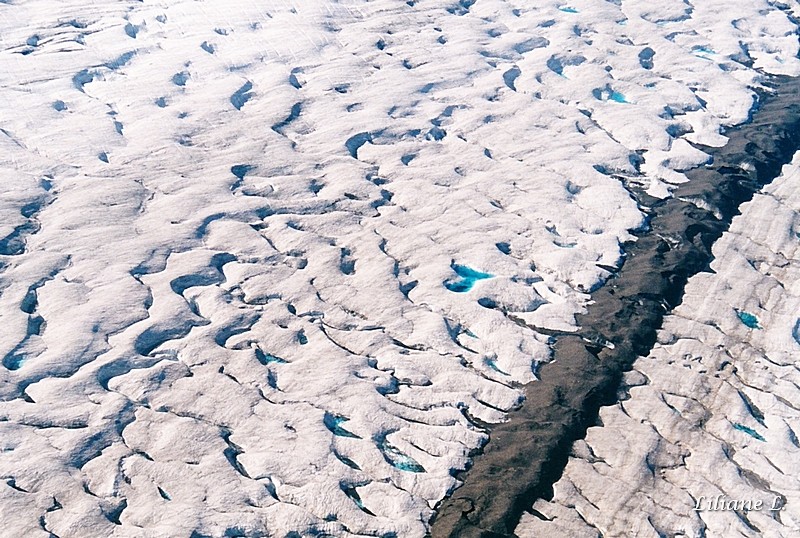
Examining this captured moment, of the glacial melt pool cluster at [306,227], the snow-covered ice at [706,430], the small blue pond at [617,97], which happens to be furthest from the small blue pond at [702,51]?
the snow-covered ice at [706,430]

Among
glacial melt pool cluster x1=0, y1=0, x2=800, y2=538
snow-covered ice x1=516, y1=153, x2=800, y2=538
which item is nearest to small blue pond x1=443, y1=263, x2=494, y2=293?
glacial melt pool cluster x1=0, y1=0, x2=800, y2=538

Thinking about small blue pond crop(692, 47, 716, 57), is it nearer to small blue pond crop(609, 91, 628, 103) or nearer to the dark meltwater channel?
the dark meltwater channel

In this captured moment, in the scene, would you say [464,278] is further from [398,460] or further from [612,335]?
[398,460]

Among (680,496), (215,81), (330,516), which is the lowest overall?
(680,496)

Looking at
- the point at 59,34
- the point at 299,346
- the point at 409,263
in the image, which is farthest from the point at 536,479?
the point at 59,34

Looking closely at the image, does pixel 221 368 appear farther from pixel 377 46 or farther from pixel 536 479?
pixel 377 46

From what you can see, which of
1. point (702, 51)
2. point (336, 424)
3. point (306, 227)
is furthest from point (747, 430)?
point (702, 51)
